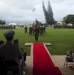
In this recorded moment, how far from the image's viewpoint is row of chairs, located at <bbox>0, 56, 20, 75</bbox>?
668cm

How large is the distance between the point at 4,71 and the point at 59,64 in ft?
18.7

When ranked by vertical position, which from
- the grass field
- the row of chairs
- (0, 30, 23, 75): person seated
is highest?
(0, 30, 23, 75): person seated

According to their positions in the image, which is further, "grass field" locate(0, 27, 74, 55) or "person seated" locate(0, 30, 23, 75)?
"grass field" locate(0, 27, 74, 55)

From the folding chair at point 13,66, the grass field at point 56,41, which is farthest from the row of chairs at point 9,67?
the grass field at point 56,41

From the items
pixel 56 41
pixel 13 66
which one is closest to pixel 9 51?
pixel 13 66

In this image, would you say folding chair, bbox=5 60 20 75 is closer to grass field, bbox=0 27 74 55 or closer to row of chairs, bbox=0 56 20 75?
row of chairs, bbox=0 56 20 75

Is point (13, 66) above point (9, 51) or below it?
below

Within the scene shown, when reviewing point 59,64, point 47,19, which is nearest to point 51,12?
point 47,19

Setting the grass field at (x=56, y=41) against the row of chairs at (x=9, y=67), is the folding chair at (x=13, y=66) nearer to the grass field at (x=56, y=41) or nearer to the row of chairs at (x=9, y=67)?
the row of chairs at (x=9, y=67)

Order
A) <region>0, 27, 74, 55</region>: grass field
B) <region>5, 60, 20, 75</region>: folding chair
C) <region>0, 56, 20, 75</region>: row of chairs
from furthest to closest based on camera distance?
<region>0, 27, 74, 55</region>: grass field → <region>5, 60, 20, 75</region>: folding chair → <region>0, 56, 20, 75</region>: row of chairs

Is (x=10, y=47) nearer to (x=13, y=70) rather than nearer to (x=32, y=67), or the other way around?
(x=13, y=70)

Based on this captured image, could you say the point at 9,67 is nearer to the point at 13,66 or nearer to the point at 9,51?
the point at 13,66

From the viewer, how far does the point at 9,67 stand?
689 cm

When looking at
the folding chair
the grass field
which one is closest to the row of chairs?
the folding chair
